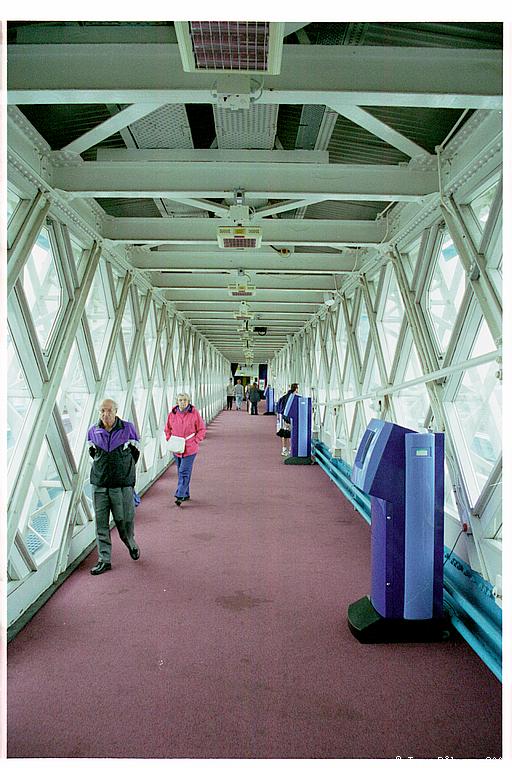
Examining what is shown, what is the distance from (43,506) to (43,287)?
2.23 m

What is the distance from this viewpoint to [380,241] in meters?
5.88

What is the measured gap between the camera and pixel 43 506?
5.10m

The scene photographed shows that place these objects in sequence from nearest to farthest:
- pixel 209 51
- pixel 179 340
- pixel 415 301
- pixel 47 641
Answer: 1. pixel 209 51
2. pixel 47 641
3. pixel 415 301
4. pixel 179 340

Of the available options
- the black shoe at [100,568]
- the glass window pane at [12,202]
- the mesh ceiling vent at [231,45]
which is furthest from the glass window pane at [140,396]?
the mesh ceiling vent at [231,45]

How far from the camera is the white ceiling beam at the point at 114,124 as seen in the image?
3.33 m

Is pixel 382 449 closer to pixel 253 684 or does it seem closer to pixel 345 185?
pixel 253 684

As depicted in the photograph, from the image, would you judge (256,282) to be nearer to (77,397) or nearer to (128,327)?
(128,327)

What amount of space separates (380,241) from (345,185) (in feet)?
5.38

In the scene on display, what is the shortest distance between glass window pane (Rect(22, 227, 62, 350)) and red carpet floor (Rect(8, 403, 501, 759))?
246cm

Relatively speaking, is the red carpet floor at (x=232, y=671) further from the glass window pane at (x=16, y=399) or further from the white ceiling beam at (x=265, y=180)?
the white ceiling beam at (x=265, y=180)

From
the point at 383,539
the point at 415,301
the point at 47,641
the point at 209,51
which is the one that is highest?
the point at 209,51

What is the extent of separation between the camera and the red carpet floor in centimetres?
243

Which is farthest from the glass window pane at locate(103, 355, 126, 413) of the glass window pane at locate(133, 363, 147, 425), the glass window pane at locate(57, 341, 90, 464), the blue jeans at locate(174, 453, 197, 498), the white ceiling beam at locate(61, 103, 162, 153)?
the white ceiling beam at locate(61, 103, 162, 153)
